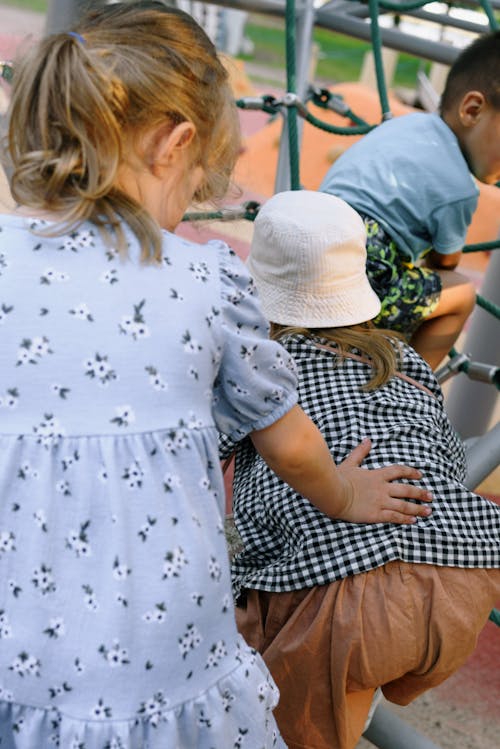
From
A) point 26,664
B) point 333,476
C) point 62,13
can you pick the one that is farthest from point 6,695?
point 62,13

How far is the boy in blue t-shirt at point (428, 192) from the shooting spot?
59.4 inches

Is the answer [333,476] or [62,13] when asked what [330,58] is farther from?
[333,476]

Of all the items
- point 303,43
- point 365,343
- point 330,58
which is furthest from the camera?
point 330,58

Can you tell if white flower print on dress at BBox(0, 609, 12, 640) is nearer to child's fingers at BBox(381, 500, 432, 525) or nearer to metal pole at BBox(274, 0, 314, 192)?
child's fingers at BBox(381, 500, 432, 525)

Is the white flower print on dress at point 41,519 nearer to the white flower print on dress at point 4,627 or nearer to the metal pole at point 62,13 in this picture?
the white flower print on dress at point 4,627

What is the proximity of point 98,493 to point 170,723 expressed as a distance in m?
0.19

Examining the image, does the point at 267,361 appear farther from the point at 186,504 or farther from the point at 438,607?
the point at 438,607

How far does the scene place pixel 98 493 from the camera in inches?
28.4

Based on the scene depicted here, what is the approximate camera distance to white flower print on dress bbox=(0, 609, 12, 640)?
73cm

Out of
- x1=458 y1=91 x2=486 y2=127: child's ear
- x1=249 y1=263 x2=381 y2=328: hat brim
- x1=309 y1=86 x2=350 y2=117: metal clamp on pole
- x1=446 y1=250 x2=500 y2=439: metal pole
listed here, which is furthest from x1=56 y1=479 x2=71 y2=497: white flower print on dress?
x1=446 y1=250 x2=500 y2=439: metal pole

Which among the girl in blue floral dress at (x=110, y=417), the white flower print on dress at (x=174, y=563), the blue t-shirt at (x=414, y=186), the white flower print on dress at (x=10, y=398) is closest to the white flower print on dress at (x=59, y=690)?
the girl in blue floral dress at (x=110, y=417)

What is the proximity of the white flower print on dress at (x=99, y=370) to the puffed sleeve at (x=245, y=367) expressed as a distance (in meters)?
0.10

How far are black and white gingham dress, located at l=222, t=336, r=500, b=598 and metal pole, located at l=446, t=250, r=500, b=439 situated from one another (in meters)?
0.94

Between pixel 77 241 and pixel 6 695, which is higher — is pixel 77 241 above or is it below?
above
